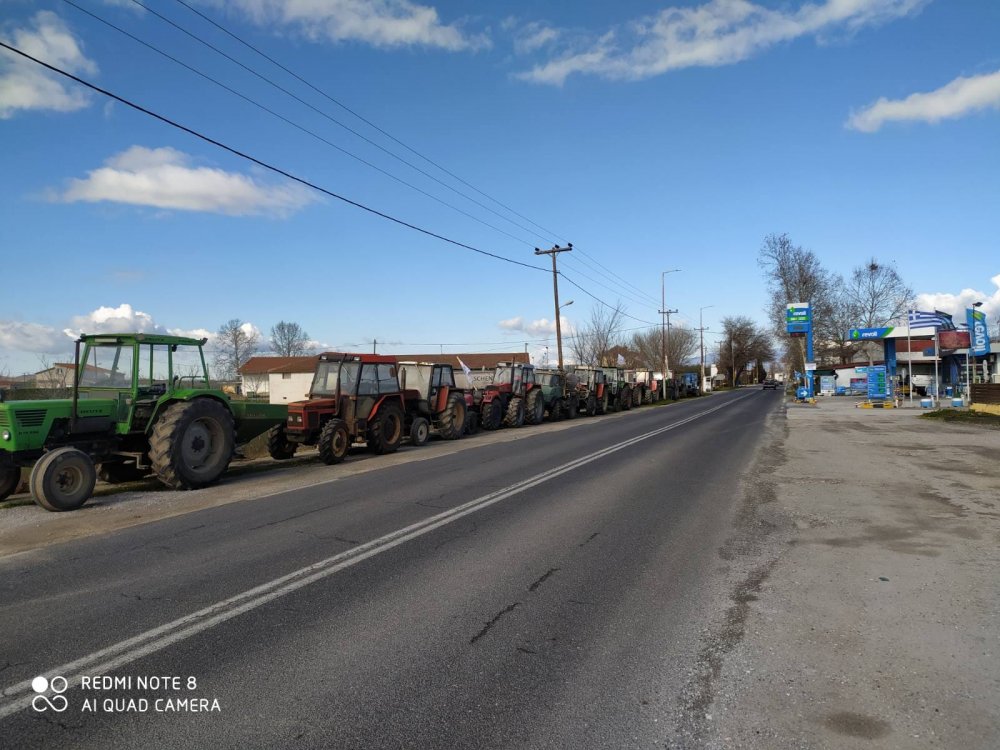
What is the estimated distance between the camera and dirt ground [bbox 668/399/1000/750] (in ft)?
10.6

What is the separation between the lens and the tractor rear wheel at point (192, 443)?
32.1ft

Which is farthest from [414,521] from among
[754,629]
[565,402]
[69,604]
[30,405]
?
[565,402]

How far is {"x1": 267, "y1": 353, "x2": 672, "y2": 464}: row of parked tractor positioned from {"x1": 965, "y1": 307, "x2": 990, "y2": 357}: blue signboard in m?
18.5

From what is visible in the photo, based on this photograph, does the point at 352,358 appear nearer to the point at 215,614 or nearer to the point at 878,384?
the point at 215,614

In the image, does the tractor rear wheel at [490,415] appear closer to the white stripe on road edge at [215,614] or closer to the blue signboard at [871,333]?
the white stripe on road edge at [215,614]

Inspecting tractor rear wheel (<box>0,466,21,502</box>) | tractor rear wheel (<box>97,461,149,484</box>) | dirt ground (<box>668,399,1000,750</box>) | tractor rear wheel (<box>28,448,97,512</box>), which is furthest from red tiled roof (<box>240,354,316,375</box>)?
dirt ground (<box>668,399,1000,750</box>)

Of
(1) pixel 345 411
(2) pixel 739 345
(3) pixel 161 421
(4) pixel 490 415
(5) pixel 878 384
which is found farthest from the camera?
(2) pixel 739 345

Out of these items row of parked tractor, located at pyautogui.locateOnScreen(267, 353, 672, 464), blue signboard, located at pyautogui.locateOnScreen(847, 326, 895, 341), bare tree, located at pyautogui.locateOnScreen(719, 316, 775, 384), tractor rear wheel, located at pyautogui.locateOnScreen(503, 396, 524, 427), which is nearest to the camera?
row of parked tractor, located at pyautogui.locateOnScreen(267, 353, 672, 464)

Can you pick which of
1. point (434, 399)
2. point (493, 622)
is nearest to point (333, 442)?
point (434, 399)

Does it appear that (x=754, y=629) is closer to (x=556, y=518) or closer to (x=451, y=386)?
(x=556, y=518)

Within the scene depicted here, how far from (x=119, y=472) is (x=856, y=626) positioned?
36.1 feet

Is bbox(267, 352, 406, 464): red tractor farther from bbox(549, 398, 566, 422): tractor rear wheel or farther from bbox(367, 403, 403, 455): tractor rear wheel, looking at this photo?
bbox(549, 398, 566, 422): tractor rear wheel

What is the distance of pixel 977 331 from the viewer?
101 ft

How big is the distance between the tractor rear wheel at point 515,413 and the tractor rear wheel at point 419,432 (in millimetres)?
7004
